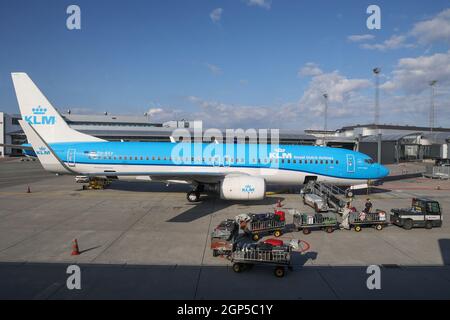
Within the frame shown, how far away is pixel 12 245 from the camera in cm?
1155

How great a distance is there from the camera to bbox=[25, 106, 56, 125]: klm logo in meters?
22.6

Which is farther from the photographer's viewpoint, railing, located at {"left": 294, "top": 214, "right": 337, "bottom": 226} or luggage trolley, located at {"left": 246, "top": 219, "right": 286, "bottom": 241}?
railing, located at {"left": 294, "top": 214, "right": 337, "bottom": 226}

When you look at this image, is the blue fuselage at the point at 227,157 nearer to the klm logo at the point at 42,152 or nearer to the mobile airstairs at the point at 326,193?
the mobile airstairs at the point at 326,193

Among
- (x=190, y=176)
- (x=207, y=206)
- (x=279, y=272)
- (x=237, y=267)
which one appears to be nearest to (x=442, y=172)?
(x=207, y=206)

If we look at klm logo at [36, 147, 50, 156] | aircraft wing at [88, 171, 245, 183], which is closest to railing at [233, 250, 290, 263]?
aircraft wing at [88, 171, 245, 183]

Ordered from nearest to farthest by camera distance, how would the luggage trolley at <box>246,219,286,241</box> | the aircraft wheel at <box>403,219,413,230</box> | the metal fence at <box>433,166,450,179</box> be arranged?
the luggage trolley at <box>246,219,286,241</box>, the aircraft wheel at <box>403,219,413,230</box>, the metal fence at <box>433,166,450,179</box>

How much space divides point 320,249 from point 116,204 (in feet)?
43.7

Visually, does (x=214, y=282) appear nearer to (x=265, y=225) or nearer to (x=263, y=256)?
(x=263, y=256)

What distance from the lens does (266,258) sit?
9109mm

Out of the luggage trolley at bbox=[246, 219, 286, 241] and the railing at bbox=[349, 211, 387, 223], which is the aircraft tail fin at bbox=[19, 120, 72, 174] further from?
the railing at bbox=[349, 211, 387, 223]

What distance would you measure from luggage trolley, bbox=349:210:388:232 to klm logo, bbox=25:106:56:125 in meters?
22.3

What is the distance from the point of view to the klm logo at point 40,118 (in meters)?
22.6


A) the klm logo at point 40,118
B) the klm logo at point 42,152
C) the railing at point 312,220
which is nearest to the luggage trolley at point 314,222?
the railing at point 312,220

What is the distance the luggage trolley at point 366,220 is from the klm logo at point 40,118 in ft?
73.0
